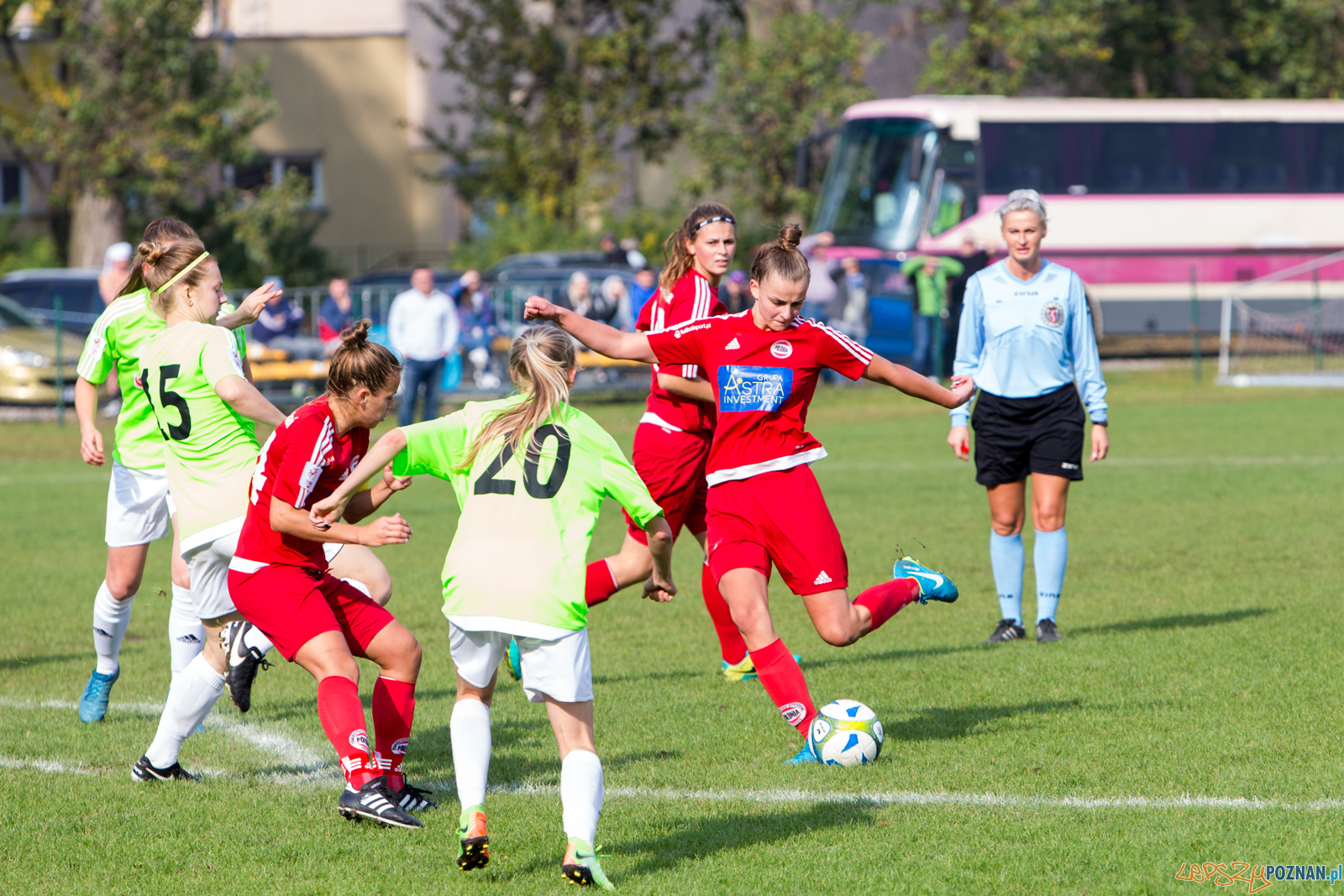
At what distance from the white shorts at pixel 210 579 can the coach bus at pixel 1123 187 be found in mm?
20187

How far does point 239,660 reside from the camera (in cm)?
537

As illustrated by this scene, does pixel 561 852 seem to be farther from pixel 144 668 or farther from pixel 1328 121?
pixel 1328 121

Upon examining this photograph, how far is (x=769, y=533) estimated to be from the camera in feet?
17.4

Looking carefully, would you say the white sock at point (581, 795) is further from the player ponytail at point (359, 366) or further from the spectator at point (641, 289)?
the spectator at point (641, 289)

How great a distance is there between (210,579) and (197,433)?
1.75 ft

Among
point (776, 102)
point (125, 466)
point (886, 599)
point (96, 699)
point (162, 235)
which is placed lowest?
point (96, 699)

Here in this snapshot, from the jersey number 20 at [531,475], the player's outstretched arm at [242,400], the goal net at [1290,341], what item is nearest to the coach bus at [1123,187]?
the goal net at [1290,341]

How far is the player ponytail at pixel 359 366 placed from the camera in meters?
4.46

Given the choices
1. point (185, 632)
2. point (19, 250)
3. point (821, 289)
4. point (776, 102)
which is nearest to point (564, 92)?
point (776, 102)

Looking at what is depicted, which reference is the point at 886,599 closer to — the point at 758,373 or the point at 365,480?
the point at 758,373

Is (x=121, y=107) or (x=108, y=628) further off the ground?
(x=121, y=107)

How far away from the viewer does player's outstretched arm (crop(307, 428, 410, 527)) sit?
165 inches

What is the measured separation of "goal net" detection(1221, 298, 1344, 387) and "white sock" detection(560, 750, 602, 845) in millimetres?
20530

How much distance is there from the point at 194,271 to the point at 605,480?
224cm
